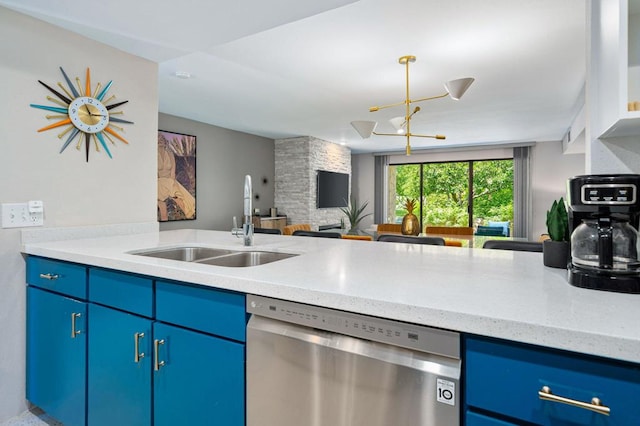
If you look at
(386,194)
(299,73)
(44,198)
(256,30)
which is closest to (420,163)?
(386,194)

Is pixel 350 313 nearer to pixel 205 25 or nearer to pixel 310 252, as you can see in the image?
pixel 310 252

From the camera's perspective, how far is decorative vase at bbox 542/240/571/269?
1.24 m

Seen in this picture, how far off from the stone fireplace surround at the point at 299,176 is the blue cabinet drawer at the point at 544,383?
5.68 m

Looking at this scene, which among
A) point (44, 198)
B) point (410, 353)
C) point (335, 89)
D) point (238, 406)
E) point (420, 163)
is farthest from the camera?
point (420, 163)

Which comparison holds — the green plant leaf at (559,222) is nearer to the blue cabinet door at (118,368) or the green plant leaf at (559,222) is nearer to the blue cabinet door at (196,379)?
the blue cabinet door at (196,379)

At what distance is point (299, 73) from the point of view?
3279mm

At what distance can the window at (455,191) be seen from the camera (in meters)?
7.62

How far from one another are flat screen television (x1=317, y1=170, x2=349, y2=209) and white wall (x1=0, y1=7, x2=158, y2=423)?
4.52 m

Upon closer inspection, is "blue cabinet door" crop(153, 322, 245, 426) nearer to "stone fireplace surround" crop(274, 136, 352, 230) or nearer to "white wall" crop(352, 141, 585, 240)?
"stone fireplace surround" crop(274, 136, 352, 230)

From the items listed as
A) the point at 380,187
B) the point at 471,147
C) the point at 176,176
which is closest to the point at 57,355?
the point at 176,176

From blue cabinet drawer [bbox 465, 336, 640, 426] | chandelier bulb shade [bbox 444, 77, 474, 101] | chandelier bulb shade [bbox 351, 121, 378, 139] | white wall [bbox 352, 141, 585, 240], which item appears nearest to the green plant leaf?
blue cabinet drawer [bbox 465, 336, 640, 426]

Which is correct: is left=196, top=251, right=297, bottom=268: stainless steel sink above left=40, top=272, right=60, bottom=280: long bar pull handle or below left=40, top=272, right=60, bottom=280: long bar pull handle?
above

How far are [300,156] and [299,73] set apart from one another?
10.7ft

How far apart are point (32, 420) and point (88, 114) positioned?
A: 66.0 inches
